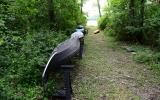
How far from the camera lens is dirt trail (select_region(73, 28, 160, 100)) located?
5664 mm

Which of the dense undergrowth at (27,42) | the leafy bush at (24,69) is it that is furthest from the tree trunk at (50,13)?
the leafy bush at (24,69)

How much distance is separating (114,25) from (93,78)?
25.1ft

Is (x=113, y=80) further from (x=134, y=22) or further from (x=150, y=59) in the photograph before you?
(x=134, y=22)

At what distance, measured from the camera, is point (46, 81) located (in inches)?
210

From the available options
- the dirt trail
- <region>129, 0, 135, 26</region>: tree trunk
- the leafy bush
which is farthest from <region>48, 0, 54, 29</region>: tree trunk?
<region>129, 0, 135, 26</region>: tree trunk

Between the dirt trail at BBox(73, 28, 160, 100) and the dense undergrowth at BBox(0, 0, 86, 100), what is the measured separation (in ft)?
3.18

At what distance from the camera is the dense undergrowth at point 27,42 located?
500 cm

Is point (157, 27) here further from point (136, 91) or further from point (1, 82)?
point (1, 82)

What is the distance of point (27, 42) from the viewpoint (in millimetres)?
6844

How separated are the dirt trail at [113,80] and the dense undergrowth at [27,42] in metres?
0.97

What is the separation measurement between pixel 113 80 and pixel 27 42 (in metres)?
2.34

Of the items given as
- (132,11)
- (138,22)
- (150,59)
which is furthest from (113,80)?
(132,11)

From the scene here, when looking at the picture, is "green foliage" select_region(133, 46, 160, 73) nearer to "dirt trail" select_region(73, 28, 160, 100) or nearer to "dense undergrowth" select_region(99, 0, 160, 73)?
"dirt trail" select_region(73, 28, 160, 100)

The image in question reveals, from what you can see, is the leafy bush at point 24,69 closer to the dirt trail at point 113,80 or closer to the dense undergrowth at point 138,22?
the dirt trail at point 113,80
